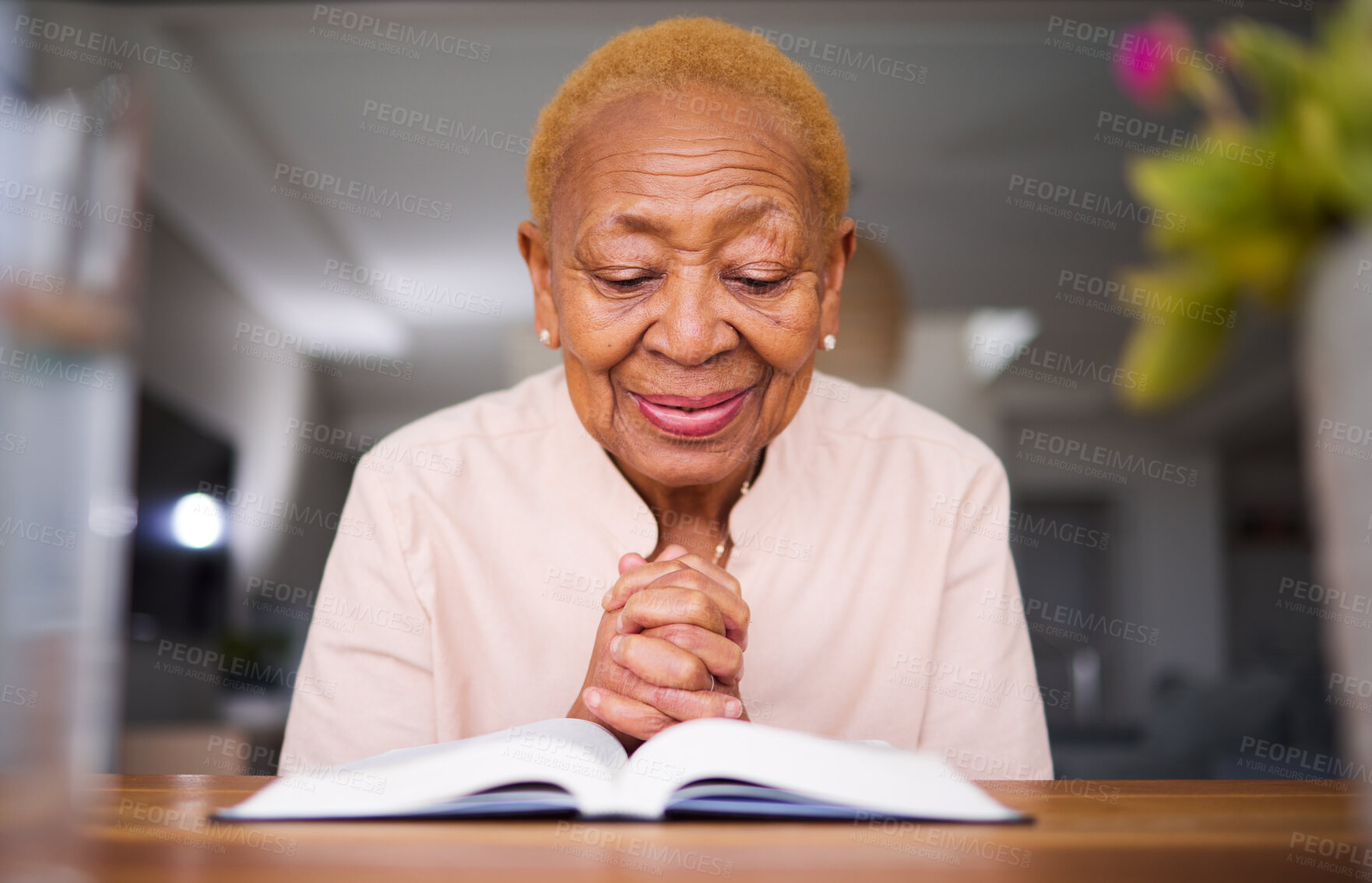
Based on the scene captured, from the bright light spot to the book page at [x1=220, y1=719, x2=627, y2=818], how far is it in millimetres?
5101

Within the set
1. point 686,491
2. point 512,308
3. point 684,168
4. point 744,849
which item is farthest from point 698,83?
point 512,308

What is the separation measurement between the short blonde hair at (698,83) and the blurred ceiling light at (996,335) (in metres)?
5.35

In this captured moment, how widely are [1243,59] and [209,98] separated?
16.7 feet

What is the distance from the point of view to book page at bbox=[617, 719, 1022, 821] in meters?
0.71

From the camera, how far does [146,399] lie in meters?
5.02

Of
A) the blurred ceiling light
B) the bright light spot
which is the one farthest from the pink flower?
the blurred ceiling light

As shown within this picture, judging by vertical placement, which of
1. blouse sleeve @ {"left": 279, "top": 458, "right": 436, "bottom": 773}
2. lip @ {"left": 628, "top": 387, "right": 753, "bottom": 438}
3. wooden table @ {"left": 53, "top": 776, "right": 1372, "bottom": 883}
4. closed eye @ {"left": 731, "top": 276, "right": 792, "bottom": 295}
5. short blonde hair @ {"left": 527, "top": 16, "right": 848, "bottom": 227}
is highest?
short blonde hair @ {"left": 527, "top": 16, "right": 848, "bottom": 227}

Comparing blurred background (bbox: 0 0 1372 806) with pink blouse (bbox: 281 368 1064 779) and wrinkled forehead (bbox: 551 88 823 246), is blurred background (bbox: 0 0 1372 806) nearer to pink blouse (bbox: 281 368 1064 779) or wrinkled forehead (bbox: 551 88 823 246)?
pink blouse (bbox: 281 368 1064 779)

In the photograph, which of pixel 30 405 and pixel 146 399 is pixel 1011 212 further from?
pixel 30 405

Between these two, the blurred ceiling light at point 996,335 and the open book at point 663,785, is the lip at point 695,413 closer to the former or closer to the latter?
the open book at point 663,785

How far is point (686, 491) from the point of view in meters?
1.59

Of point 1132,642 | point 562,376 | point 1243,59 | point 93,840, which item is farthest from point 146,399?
point 1132,642

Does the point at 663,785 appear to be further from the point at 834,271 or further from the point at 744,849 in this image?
the point at 834,271

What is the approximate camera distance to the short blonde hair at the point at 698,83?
1.35 m
